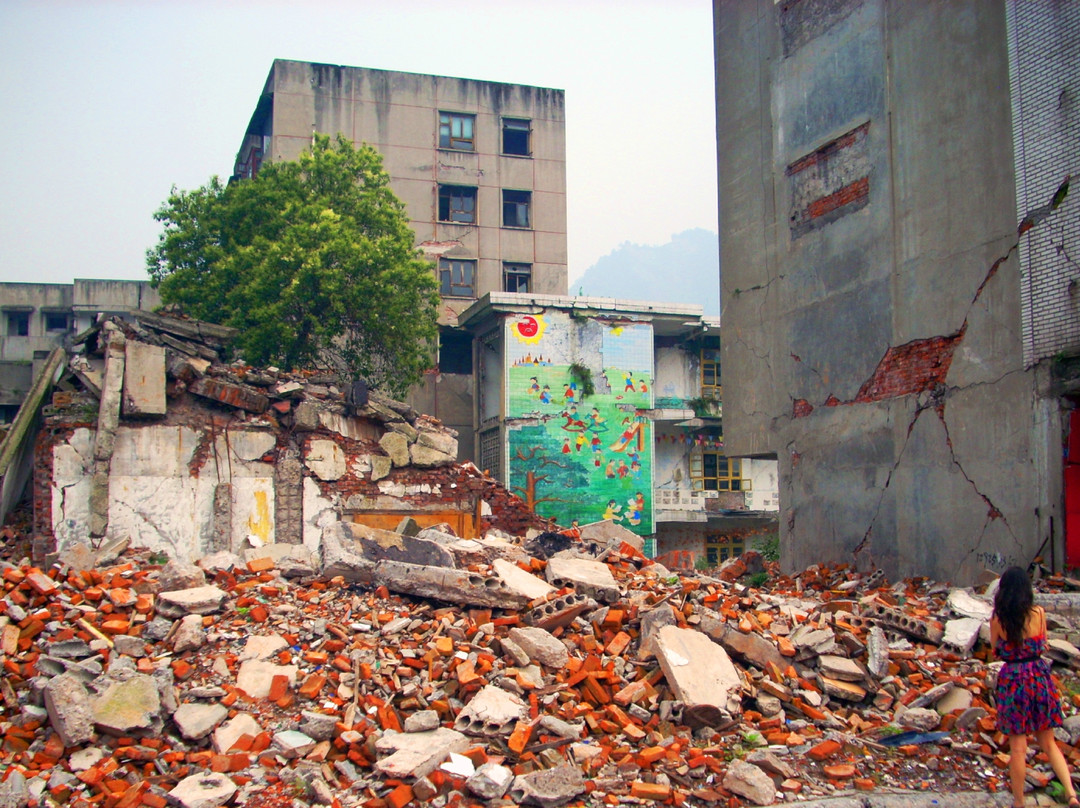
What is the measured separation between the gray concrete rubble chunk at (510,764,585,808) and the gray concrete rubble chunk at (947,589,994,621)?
164 inches

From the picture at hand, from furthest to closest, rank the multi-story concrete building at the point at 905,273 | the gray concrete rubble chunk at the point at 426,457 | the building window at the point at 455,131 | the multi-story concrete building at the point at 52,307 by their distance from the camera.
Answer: the multi-story concrete building at the point at 52,307
the building window at the point at 455,131
the gray concrete rubble chunk at the point at 426,457
the multi-story concrete building at the point at 905,273

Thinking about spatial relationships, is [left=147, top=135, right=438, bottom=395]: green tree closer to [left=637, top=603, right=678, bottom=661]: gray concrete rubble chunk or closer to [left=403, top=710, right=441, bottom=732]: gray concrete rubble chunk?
[left=637, top=603, right=678, bottom=661]: gray concrete rubble chunk

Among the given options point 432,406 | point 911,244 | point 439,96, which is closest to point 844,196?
point 911,244

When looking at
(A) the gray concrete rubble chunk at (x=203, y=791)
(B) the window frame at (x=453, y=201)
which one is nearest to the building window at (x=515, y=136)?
(B) the window frame at (x=453, y=201)

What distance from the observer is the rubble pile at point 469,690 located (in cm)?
550

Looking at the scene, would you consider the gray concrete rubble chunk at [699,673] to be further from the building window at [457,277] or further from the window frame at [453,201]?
the window frame at [453,201]

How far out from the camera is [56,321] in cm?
3366

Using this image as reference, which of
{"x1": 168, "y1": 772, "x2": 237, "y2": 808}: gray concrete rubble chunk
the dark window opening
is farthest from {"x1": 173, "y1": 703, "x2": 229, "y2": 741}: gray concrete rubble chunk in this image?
the dark window opening

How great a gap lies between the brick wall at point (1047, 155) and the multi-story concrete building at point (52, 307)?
2994cm

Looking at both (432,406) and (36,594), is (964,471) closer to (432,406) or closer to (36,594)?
(36,594)

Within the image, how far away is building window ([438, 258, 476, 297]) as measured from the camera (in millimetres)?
29047

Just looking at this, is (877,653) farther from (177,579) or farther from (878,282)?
(177,579)

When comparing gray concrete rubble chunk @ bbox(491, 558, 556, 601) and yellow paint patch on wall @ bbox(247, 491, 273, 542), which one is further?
yellow paint patch on wall @ bbox(247, 491, 273, 542)

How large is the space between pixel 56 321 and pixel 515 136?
63.0 ft
